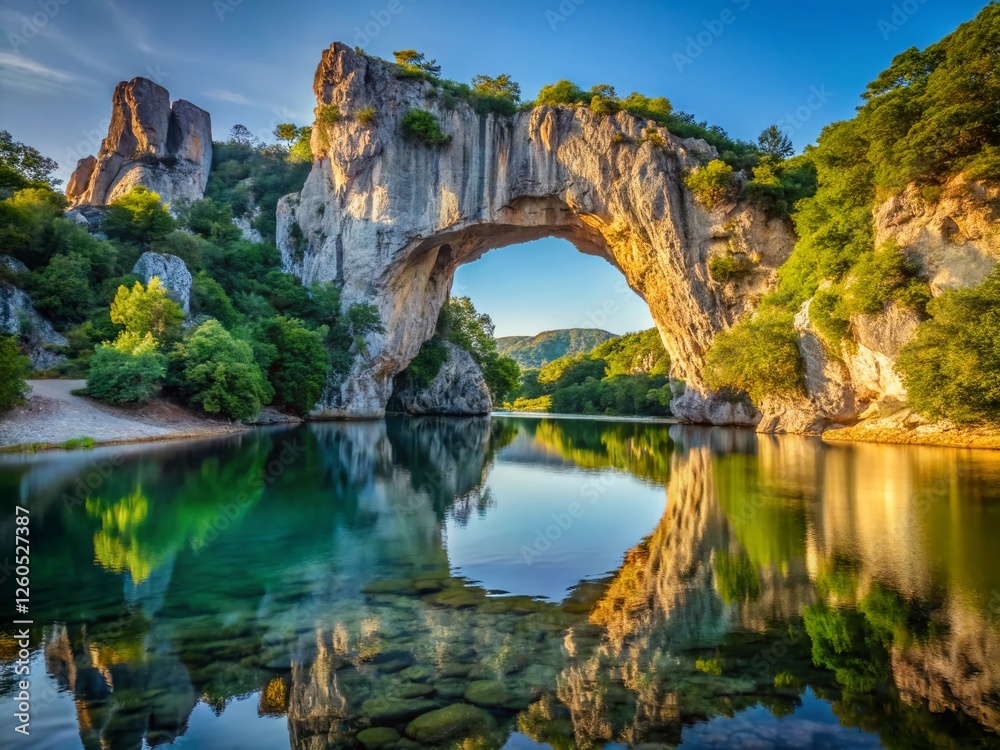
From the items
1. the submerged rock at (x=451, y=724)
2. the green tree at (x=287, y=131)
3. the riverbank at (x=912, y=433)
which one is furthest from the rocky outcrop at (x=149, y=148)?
the submerged rock at (x=451, y=724)

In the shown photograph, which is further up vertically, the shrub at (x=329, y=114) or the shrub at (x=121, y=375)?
the shrub at (x=329, y=114)

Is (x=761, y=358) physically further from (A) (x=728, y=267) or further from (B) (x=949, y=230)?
(B) (x=949, y=230)

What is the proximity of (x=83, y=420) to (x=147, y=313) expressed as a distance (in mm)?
7786

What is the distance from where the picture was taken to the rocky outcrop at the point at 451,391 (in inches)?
2314

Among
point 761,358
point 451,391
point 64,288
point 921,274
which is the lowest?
point 451,391

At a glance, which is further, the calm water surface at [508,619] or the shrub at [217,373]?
the shrub at [217,373]

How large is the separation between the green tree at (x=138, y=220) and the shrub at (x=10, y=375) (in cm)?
1913

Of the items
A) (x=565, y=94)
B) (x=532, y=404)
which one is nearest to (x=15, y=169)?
(x=565, y=94)

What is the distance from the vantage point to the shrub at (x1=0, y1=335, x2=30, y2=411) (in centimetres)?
1848

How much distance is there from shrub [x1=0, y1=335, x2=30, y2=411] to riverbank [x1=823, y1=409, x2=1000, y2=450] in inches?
1242

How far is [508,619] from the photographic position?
5723 mm

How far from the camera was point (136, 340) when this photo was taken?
2627 centimetres

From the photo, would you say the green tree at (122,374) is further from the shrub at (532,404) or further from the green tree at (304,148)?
the shrub at (532,404)

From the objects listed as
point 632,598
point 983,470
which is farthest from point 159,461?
point 983,470
